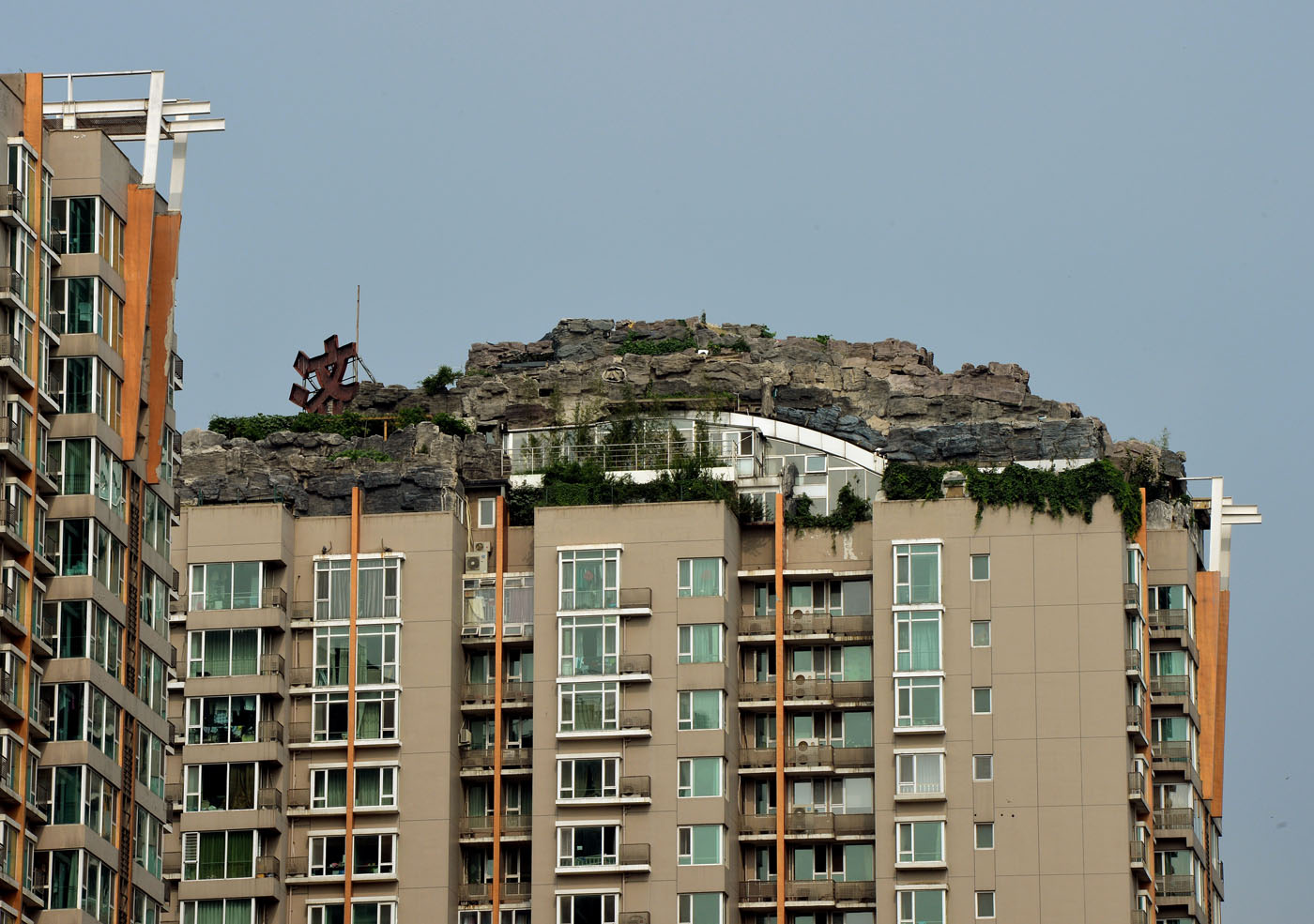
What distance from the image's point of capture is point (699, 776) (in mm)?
128875

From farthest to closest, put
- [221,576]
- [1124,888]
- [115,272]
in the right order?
[221,576] < [1124,888] < [115,272]

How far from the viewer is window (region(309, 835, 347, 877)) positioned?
130 meters

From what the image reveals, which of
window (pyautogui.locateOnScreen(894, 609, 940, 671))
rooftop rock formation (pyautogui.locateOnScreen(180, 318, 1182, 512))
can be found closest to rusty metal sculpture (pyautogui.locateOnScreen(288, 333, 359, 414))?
rooftop rock formation (pyautogui.locateOnScreen(180, 318, 1182, 512))

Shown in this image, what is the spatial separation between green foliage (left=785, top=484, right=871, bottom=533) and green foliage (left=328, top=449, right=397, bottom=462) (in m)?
18.4

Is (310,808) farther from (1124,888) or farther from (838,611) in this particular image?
(1124,888)

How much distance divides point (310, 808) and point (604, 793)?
40.9 ft

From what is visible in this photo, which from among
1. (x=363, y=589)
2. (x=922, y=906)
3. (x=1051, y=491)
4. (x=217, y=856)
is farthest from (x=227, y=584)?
(x=1051, y=491)

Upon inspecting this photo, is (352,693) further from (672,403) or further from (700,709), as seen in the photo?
(672,403)

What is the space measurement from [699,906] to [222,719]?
70.3 ft

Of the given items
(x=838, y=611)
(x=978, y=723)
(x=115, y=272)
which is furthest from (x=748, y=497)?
(x=115, y=272)

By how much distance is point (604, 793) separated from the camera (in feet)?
424

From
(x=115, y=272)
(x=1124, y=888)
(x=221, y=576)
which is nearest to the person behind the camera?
(x=115, y=272)

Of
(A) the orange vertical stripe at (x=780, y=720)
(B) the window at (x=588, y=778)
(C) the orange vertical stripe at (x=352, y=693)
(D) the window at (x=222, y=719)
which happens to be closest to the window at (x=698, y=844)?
(A) the orange vertical stripe at (x=780, y=720)

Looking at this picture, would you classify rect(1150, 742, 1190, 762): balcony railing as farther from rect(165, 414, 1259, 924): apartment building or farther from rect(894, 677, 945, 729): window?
rect(894, 677, 945, 729): window
